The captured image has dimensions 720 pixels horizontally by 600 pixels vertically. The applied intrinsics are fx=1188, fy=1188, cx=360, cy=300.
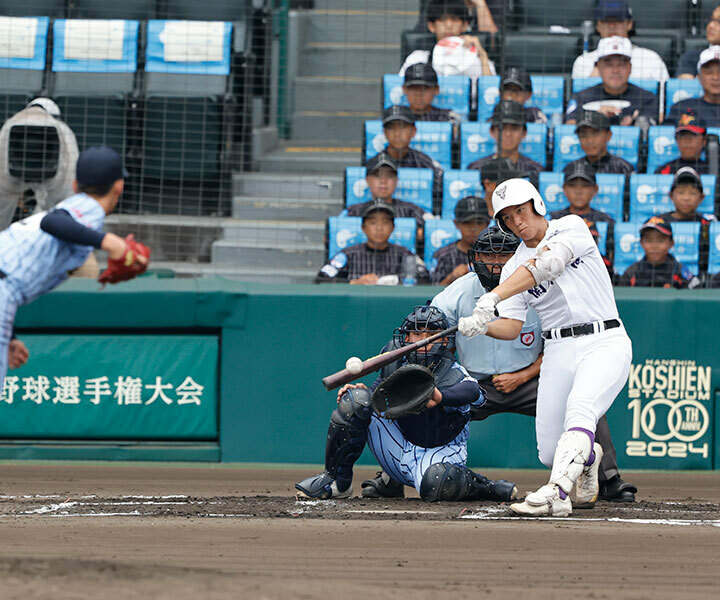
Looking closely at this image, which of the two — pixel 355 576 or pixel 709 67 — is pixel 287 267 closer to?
pixel 709 67

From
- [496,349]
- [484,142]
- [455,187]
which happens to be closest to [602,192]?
[484,142]

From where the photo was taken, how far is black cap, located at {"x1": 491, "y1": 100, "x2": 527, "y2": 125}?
32.2 ft

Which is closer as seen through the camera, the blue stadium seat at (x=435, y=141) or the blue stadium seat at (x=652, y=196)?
the blue stadium seat at (x=652, y=196)

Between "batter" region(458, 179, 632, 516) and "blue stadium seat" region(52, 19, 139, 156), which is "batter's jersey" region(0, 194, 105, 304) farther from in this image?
"blue stadium seat" region(52, 19, 139, 156)

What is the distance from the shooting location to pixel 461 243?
9047 mm

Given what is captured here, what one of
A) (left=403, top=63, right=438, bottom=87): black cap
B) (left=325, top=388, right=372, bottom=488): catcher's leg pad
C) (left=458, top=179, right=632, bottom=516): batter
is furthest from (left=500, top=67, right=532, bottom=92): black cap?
(left=325, top=388, right=372, bottom=488): catcher's leg pad

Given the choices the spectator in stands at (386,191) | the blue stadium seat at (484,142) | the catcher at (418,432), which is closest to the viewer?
the catcher at (418,432)

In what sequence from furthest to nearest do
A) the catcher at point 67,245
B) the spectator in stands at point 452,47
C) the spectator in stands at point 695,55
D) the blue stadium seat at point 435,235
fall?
1. the spectator in stands at point 695,55
2. the spectator in stands at point 452,47
3. the blue stadium seat at point 435,235
4. the catcher at point 67,245

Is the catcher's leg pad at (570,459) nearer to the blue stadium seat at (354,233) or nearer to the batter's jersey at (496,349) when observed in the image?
the batter's jersey at (496,349)

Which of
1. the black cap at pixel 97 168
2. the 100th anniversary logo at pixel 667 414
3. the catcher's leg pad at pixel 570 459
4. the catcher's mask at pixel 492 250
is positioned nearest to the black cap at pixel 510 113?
the 100th anniversary logo at pixel 667 414

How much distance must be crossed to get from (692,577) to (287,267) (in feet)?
20.2

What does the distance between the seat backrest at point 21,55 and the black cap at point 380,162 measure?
10.2ft

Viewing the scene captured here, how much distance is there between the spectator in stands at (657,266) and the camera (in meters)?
9.06

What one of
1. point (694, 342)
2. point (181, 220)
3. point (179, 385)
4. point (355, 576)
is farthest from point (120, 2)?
point (355, 576)
